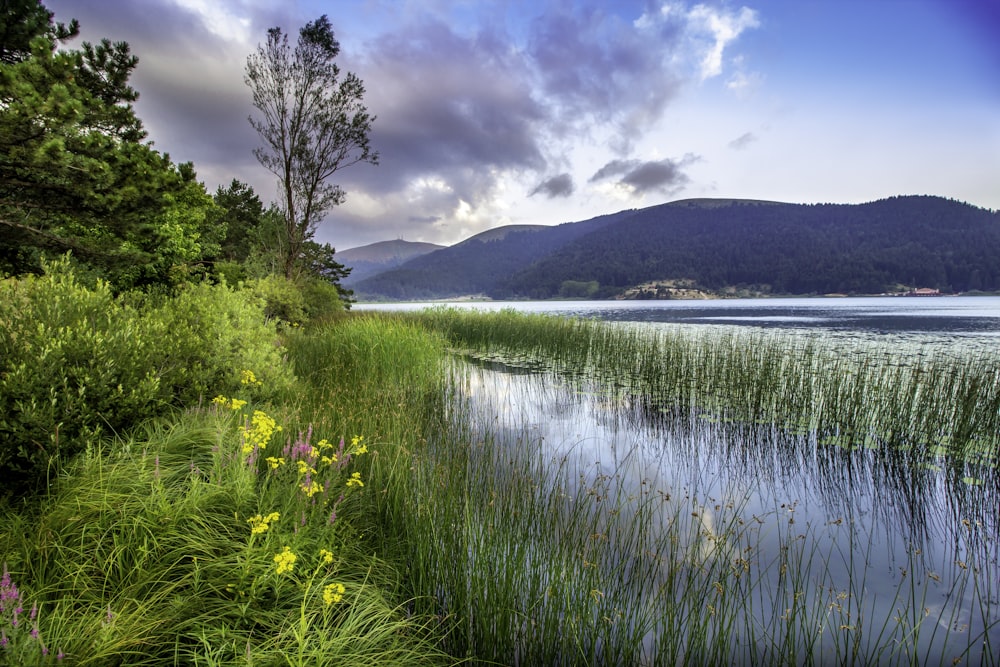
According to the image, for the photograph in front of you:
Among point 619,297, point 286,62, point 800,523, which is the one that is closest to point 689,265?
point 619,297

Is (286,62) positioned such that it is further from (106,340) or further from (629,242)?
(629,242)

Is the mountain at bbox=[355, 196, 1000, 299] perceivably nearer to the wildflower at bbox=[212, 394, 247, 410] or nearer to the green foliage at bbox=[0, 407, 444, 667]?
the wildflower at bbox=[212, 394, 247, 410]

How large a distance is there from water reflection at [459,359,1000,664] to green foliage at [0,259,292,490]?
9.94 ft

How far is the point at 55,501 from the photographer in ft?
7.14

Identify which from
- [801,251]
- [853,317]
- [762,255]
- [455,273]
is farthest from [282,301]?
[455,273]

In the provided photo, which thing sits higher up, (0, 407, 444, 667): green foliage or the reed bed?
(0, 407, 444, 667): green foliage

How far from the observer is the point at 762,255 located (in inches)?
3814

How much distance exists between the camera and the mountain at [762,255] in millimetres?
76000

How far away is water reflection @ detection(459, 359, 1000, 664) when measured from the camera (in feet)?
8.05

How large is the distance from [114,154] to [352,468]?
5177mm

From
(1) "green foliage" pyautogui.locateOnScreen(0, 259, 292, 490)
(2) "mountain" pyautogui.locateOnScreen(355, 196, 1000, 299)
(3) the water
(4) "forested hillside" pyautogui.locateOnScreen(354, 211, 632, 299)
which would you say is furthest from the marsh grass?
(4) "forested hillside" pyautogui.locateOnScreen(354, 211, 632, 299)

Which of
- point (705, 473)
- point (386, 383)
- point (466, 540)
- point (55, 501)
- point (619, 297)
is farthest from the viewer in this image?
point (619, 297)

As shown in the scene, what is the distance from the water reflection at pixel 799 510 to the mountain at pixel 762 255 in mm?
94952

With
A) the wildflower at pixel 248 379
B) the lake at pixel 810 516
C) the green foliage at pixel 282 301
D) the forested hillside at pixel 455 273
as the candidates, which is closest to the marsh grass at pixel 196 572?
the wildflower at pixel 248 379
